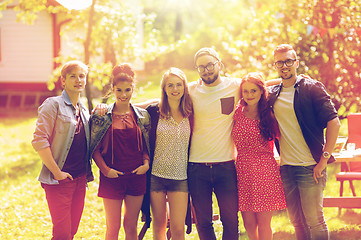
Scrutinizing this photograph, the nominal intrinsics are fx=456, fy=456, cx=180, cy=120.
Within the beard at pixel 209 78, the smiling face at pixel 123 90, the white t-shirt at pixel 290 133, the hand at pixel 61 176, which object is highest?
the beard at pixel 209 78

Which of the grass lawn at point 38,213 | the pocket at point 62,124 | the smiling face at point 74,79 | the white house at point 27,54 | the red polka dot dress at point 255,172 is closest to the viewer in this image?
the pocket at point 62,124

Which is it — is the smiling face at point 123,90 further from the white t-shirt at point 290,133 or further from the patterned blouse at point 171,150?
the white t-shirt at point 290,133

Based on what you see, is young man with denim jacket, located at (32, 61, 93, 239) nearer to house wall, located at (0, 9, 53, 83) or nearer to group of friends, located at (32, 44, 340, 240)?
group of friends, located at (32, 44, 340, 240)

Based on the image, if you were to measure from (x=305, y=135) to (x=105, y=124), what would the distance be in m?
1.85

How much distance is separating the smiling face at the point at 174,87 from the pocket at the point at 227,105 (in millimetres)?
408

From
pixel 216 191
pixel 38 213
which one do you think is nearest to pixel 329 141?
pixel 216 191

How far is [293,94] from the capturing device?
14.0ft

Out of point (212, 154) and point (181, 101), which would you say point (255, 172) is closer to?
point (212, 154)

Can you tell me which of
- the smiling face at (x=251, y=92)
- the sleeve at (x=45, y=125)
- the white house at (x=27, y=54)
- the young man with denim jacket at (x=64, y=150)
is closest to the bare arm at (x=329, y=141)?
the smiling face at (x=251, y=92)

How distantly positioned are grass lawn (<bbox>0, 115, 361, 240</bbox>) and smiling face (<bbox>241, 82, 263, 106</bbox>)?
220 centimetres

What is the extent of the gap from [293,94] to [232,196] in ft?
3.65

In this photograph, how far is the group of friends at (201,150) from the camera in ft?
13.7

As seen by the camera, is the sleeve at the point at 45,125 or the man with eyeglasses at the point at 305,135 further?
the man with eyeglasses at the point at 305,135

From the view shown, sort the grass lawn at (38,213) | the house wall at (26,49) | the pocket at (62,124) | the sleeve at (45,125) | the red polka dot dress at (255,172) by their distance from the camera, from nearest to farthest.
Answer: the sleeve at (45,125) < the pocket at (62,124) < the red polka dot dress at (255,172) < the grass lawn at (38,213) < the house wall at (26,49)
